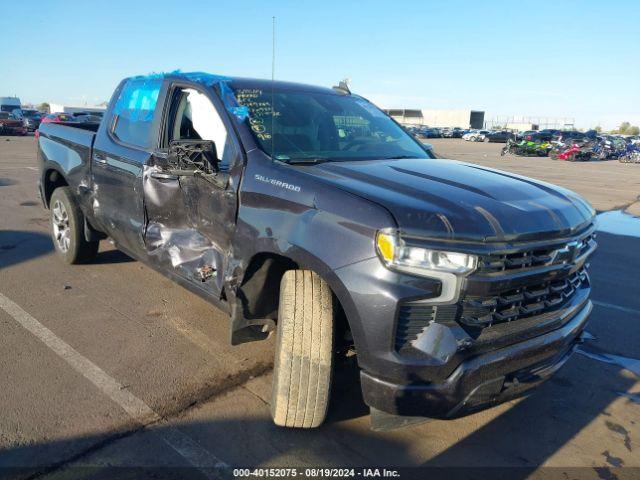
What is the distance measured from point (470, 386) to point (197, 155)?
80.7 inches

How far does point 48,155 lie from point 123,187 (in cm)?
198

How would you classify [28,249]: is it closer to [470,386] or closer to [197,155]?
[197,155]

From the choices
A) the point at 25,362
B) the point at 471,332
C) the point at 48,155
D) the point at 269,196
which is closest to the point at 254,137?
the point at 269,196

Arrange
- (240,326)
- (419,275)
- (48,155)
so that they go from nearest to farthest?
(419,275) < (240,326) < (48,155)

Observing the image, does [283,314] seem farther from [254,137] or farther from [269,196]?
[254,137]

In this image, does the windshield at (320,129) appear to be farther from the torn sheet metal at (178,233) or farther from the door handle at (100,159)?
the door handle at (100,159)

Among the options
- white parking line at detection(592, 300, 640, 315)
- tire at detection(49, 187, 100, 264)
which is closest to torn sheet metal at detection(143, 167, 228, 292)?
tire at detection(49, 187, 100, 264)

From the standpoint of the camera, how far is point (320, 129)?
12.5 feet

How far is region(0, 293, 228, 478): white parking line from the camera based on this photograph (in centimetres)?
271

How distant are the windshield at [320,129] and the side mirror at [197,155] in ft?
0.97

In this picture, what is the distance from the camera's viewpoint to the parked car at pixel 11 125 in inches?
1238

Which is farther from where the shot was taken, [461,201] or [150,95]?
[150,95]

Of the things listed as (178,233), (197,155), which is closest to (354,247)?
(197,155)

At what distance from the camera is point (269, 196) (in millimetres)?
2982
